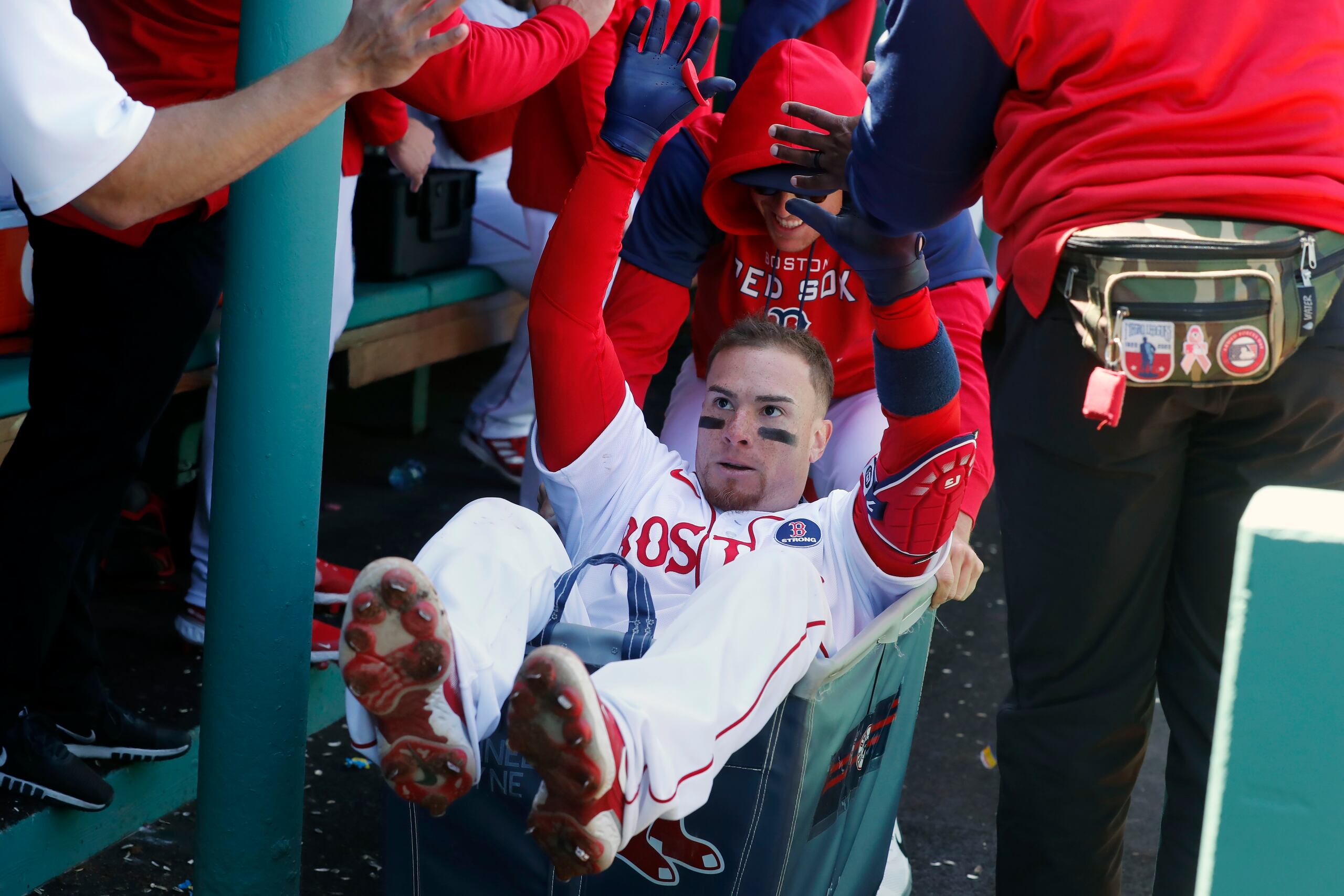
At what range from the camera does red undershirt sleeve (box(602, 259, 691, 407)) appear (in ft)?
7.41

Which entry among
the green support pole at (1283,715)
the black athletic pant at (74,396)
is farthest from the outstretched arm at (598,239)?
the green support pole at (1283,715)

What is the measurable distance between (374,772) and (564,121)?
5.17 feet

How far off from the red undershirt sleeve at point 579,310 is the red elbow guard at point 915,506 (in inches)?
17.1

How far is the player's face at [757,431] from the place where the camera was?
197 cm

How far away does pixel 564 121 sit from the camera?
310cm

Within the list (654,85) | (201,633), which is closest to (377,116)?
(654,85)

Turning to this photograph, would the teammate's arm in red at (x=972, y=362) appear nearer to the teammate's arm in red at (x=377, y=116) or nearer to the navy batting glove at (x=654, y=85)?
the navy batting glove at (x=654, y=85)

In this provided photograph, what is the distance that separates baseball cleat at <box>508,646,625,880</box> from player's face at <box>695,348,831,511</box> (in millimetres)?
742

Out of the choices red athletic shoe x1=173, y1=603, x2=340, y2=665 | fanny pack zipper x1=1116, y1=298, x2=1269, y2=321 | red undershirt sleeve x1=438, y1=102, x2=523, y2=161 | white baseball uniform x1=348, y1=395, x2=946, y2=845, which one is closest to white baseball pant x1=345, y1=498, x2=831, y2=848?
white baseball uniform x1=348, y1=395, x2=946, y2=845

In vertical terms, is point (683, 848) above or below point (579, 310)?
below

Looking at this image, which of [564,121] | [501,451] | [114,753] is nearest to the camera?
[114,753]

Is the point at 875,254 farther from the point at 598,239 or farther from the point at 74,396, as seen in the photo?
the point at 74,396

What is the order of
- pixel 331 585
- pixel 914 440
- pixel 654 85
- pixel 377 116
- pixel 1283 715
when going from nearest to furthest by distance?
pixel 1283 715
pixel 914 440
pixel 654 85
pixel 377 116
pixel 331 585

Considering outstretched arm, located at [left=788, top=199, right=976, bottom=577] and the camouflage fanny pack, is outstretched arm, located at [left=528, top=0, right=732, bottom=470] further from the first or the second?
the camouflage fanny pack
